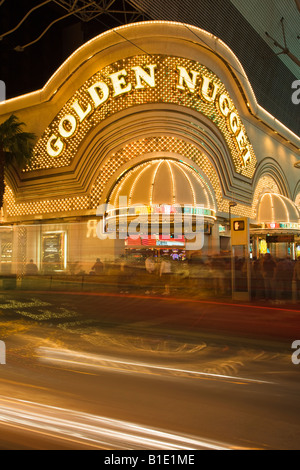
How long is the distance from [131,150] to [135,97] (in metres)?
2.58

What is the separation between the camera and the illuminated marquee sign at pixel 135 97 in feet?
71.5

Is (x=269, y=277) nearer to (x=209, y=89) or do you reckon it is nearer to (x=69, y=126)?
(x=209, y=89)

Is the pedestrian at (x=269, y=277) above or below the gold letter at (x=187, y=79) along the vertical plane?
below

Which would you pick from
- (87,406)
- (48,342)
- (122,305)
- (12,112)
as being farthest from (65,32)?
(87,406)

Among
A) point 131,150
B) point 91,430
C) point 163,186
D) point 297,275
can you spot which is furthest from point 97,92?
point 91,430

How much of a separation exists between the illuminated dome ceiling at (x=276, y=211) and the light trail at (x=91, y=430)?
81.5ft

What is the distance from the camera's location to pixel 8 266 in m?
27.6

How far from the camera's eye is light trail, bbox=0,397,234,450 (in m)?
4.07

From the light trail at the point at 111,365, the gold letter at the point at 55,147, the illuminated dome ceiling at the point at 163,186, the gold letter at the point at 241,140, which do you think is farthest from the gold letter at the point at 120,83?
the light trail at the point at 111,365

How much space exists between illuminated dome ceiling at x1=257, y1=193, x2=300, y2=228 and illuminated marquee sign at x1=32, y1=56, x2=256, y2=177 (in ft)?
13.0

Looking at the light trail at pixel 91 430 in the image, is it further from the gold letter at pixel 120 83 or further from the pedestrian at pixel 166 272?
the gold letter at pixel 120 83

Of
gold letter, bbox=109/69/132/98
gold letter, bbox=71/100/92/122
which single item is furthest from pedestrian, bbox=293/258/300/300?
gold letter, bbox=71/100/92/122

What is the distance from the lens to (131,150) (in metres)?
22.1
